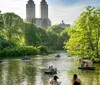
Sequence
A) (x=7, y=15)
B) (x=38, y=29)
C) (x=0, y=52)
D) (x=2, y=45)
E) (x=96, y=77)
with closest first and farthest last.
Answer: (x=96, y=77), (x=0, y=52), (x=2, y=45), (x=7, y=15), (x=38, y=29)

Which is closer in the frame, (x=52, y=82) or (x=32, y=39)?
(x=52, y=82)

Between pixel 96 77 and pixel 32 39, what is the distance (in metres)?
78.3

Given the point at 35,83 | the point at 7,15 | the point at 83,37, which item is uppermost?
the point at 7,15

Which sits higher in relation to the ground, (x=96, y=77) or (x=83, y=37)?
(x=83, y=37)

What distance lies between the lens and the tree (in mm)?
59000

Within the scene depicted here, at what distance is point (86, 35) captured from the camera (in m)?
59.5

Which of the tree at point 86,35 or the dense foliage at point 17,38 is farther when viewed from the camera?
the dense foliage at point 17,38

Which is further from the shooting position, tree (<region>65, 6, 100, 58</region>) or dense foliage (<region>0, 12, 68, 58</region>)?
dense foliage (<region>0, 12, 68, 58</region>)

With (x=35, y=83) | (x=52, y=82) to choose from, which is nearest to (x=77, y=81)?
(x=52, y=82)

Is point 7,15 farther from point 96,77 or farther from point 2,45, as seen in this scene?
point 96,77

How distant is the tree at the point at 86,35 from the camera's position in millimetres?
59000

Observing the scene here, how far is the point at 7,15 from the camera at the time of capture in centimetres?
11106

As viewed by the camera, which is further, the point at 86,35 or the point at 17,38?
the point at 17,38

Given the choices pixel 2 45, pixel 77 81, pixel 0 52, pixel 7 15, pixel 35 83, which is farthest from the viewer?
pixel 7 15
